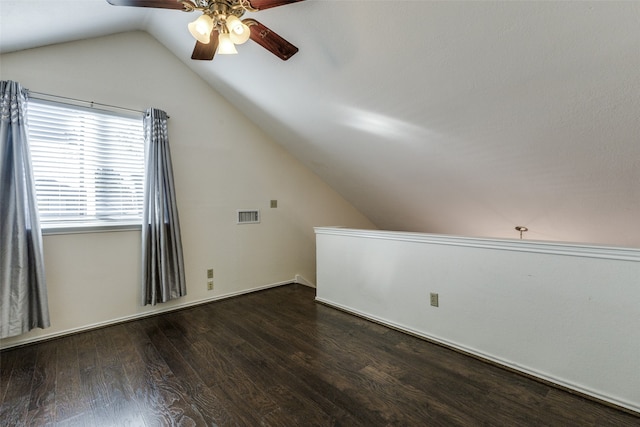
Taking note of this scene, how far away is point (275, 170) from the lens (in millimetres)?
4086

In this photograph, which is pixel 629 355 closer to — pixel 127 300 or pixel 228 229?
pixel 228 229

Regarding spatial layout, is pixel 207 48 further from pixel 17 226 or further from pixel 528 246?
pixel 528 246

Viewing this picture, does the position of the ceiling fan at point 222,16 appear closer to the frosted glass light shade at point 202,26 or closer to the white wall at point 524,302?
the frosted glass light shade at point 202,26

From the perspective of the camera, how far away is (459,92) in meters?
2.01

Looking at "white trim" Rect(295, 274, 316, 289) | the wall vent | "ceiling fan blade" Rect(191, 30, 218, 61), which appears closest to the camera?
"ceiling fan blade" Rect(191, 30, 218, 61)

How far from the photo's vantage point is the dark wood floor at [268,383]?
1.62 meters

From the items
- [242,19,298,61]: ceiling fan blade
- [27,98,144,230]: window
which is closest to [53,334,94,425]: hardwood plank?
[27,98,144,230]: window

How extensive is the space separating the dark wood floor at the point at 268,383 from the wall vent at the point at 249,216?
1.41 metres

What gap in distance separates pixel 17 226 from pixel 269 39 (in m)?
2.44

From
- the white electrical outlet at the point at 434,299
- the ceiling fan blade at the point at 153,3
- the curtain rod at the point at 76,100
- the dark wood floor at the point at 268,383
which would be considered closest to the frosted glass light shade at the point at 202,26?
the ceiling fan blade at the point at 153,3

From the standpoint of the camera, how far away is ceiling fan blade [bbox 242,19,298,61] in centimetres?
168

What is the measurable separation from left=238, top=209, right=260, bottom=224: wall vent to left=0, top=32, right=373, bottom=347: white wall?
7cm

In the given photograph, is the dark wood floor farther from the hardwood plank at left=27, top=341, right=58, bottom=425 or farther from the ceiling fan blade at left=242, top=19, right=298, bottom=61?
the ceiling fan blade at left=242, top=19, right=298, bottom=61

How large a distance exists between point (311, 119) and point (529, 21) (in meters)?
2.03
